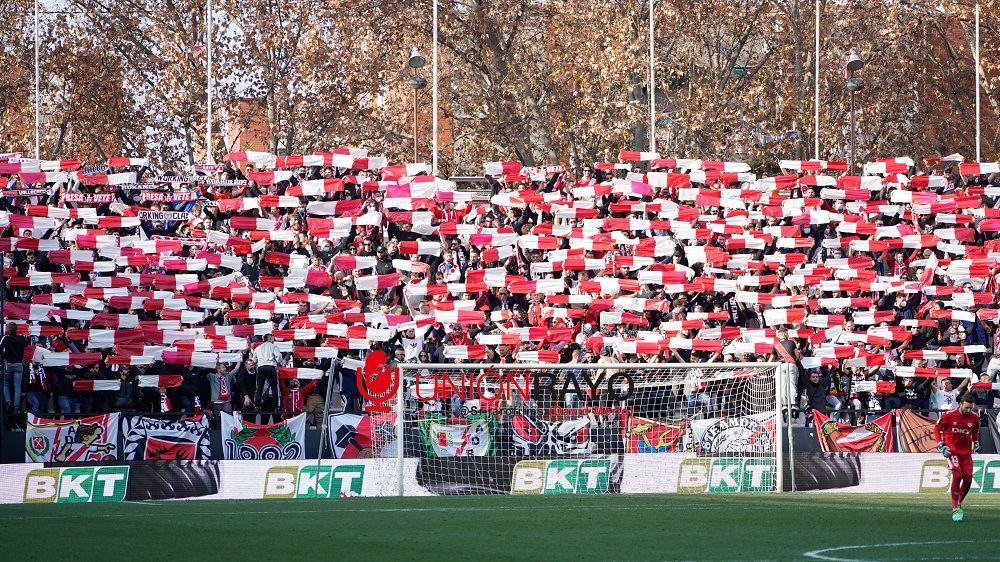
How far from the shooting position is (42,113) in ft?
131

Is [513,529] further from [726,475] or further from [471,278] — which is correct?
[471,278]

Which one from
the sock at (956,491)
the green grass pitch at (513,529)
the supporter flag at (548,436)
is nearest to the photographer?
the green grass pitch at (513,529)

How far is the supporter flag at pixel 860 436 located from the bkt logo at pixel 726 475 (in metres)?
1.81

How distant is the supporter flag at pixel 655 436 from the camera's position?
18.4 meters

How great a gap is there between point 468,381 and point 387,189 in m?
7.40

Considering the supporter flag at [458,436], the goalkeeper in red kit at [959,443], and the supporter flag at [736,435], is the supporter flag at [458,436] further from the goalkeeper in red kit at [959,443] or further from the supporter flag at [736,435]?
the goalkeeper in red kit at [959,443]

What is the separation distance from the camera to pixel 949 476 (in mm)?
18125

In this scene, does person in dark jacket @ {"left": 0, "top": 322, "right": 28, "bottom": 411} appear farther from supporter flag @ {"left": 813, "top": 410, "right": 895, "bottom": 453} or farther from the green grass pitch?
supporter flag @ {"left": 813, "top": 410, "right": 895, "bottom": 453}

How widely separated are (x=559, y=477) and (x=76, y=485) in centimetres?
621

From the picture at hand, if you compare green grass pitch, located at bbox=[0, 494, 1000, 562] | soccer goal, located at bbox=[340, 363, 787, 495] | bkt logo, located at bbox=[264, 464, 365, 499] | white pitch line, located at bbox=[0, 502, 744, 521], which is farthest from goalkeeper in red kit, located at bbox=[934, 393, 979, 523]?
bkt logo, located at bbox=[264, 464, 365, 499]

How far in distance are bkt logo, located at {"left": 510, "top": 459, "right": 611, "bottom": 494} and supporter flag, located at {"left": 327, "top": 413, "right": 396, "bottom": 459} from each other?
80.8 inches

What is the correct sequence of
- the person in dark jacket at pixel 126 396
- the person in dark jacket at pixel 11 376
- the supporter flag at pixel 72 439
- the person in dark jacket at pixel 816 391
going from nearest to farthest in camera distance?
the supporter flag at pixel 72 439
the person in dark jacket at pixel 11 376
the person in dark jacket at pixel 816 391
the person in dark jacket at pixel 126 396

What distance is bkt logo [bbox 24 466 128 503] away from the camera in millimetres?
16359

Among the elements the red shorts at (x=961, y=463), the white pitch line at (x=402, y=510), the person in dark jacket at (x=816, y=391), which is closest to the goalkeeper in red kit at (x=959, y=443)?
the red shorts at (x=961, y=463)
